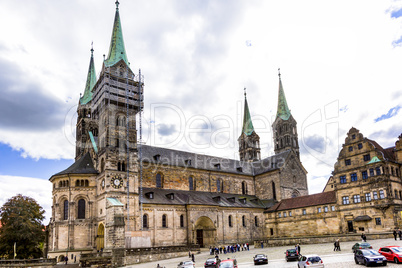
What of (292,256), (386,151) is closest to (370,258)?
(292,256)

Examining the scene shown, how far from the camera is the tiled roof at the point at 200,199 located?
5231 cm

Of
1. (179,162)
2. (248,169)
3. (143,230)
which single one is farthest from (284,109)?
(143,230)

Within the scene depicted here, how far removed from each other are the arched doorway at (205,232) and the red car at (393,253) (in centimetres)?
3158

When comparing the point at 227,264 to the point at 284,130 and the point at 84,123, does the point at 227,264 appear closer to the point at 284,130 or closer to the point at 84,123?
the point at 84,123

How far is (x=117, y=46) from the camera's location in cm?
5753

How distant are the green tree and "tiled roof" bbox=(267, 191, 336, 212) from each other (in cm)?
3904

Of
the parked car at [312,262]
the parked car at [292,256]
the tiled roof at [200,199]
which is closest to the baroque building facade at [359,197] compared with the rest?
the tiled roof at [200,199]

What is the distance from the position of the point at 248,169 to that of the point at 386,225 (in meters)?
32.3

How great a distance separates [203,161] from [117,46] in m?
25.3

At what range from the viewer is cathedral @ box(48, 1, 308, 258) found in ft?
157

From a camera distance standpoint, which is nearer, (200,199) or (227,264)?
(227,264)

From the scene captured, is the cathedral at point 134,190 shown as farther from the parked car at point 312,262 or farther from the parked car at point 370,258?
the parked car at point 370,258

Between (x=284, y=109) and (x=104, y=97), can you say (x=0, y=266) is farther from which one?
(x=284, y=109)

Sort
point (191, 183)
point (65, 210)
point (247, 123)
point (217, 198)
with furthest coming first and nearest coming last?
point (247, 123)
point (191, 183)
point (217, 198)
point (65, 210)
